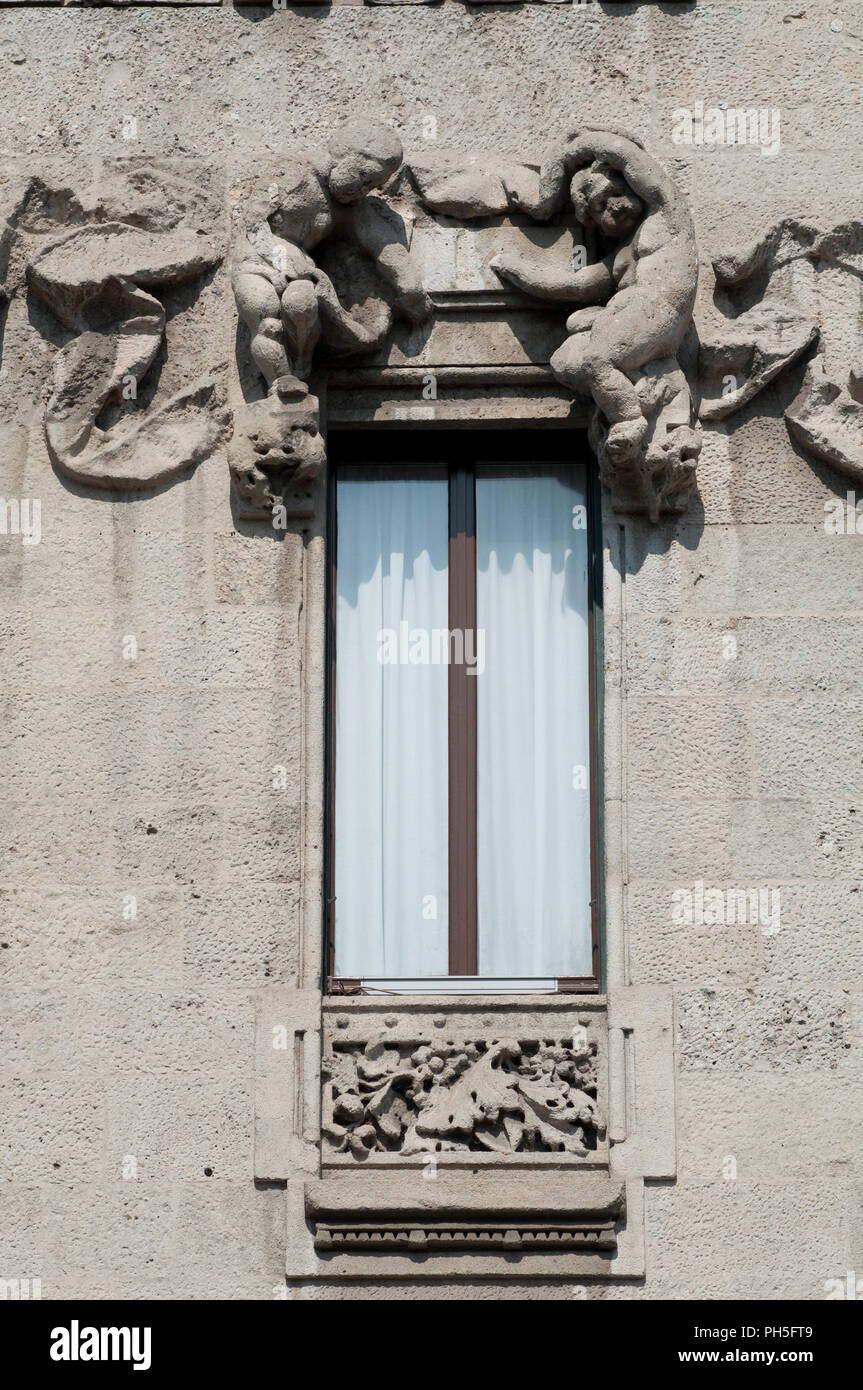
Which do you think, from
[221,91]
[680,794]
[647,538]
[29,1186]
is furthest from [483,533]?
[29,1186]

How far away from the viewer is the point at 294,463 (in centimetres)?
995

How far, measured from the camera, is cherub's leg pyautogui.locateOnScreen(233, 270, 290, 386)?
9930 mm

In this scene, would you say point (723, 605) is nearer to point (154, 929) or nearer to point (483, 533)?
point (483, 533)

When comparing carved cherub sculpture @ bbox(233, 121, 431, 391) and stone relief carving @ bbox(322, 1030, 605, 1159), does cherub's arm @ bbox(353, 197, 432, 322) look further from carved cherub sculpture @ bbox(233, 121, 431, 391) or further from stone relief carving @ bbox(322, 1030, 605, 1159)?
stone relief carving @ bbox(322, 1030, 605, 1159)

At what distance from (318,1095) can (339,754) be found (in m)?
1.50

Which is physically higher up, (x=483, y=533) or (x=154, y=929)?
(x=483, y=533)

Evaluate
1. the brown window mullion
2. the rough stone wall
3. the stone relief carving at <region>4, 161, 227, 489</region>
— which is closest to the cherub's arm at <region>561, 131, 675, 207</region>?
the rough stone wall

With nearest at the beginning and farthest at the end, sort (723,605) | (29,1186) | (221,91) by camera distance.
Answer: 1. (29,1186)
2. (723,605)
3. (221,91)

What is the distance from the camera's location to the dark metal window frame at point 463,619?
989 centimetres

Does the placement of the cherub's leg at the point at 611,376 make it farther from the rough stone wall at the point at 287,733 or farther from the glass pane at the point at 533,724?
the glass pane at the point at 533,724

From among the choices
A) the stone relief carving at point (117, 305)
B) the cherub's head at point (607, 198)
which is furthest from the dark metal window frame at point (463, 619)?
the cherub's head at point (607, 198)

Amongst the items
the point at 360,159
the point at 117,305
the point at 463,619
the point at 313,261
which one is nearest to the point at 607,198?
the point at 360,159

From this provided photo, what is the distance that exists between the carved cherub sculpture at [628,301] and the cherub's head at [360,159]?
60cm

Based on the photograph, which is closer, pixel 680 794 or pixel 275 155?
pixel 680 794
